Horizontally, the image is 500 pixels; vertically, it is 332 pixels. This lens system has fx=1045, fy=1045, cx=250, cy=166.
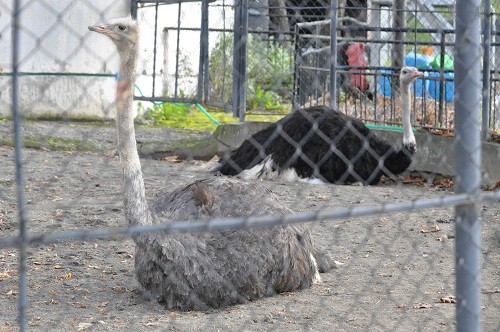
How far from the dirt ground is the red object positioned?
251 cm

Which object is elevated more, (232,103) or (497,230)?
(232,103)

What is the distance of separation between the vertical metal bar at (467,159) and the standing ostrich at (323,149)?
531 cm

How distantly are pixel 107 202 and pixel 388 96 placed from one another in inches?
185

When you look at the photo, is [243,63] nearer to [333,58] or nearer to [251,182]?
[333,58]

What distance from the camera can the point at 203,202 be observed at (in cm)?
510

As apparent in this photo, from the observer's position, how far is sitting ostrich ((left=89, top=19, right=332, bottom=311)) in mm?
4258

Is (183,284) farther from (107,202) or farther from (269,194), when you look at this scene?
(107,202)

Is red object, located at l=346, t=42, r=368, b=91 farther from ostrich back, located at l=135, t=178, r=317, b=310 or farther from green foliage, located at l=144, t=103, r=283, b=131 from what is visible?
ostrich back, located at l=135, t=178, r=317, b=310

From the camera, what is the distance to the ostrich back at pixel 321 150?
28.1 ft

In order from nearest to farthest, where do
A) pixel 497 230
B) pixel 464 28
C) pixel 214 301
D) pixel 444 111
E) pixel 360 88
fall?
pixel 464 28 → pixel 214 301 → pixel 497 230 → pixel 444 111 → pixel 360 88

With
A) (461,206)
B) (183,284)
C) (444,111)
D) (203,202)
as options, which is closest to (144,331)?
(183,284)

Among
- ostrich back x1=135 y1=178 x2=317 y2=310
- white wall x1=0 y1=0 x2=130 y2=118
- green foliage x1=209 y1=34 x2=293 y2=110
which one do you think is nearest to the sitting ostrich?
ostrich back x1=135 y1=178 x2=317 y2=310

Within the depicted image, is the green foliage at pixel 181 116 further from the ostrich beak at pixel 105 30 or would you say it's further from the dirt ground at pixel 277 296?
the ostrich beak at pixel 105 30

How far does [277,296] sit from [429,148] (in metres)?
4.57
